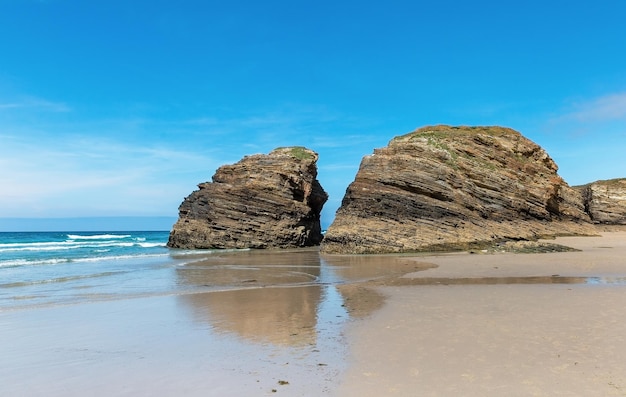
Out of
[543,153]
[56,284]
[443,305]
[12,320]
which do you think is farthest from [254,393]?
[543,153]

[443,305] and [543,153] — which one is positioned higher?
[543,153]

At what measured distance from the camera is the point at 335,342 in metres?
7.45

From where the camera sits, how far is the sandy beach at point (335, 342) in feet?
18.0

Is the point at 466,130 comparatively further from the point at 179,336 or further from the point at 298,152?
the point at 179,336

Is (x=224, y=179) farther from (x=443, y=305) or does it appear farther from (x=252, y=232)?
(x=443, y=305)

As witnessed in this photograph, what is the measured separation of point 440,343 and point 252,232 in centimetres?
3693

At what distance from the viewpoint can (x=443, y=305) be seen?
34.1 ft

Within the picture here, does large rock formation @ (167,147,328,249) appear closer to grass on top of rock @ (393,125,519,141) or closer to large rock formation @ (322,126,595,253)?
large rock formation @ (322,126,595,253)

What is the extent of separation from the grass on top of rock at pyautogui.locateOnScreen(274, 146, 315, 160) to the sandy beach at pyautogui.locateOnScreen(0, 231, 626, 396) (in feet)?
114

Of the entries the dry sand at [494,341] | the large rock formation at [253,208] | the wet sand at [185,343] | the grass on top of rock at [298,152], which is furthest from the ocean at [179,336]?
the grass on top of rock at [298,152]

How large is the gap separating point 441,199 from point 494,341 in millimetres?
23115

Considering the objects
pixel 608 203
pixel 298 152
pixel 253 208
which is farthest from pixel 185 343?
pixel 608 203

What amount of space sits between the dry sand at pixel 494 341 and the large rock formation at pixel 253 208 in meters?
30.0

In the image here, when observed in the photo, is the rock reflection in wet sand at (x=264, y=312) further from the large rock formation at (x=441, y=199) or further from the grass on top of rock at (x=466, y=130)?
the grass on top of rock at (x=466, y=130)
